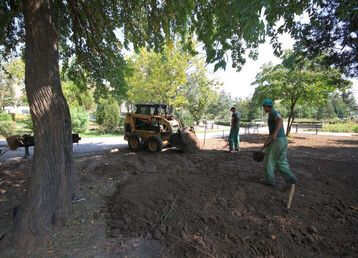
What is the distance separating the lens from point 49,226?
268cm

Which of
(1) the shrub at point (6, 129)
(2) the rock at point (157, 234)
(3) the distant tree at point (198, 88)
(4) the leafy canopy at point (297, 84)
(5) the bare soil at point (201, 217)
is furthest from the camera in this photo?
(3) the distant tree at point (198, 88)

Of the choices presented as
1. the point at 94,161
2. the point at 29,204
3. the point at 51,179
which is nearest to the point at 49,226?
the point at 29,204

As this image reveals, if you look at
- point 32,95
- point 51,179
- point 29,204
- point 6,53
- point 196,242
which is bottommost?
point 196,242

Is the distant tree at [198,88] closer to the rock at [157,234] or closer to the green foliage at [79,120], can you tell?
the green foliage at [79,120]

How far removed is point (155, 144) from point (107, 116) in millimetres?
10654

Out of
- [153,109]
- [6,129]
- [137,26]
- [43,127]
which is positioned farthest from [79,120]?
[43,127]

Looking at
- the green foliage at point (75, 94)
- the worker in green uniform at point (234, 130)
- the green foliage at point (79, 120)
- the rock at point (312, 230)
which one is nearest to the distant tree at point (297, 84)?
the worker in green uniform at point (234, 130)

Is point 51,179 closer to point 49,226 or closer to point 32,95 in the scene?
point 49,226

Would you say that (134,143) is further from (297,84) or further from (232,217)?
(297,84)

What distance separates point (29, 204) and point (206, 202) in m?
2.60

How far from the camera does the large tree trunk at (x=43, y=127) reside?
2621mm

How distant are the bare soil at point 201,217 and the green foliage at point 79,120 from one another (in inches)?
414

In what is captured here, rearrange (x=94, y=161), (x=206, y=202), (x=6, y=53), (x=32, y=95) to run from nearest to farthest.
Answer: (x=32, y=95) < (x=206, y=202) < (x=6, y=53) < (x=94, y=161)

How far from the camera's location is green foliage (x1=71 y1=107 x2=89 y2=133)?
1469 centimetres
